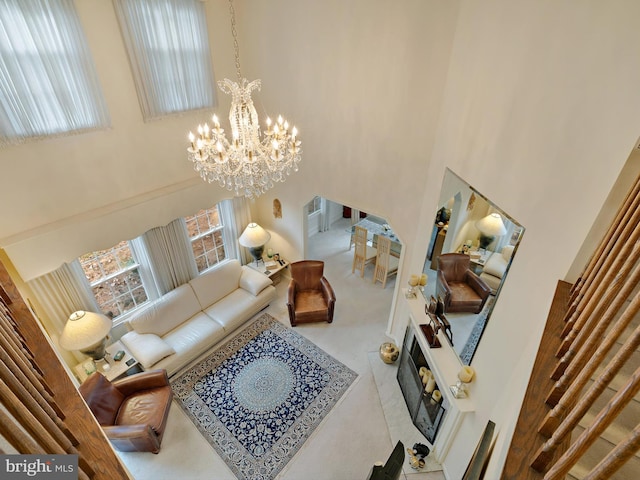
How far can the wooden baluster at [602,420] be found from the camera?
0.77 metres

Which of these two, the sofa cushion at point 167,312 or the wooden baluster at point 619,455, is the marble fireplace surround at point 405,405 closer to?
the wooden baluster at point 619,455

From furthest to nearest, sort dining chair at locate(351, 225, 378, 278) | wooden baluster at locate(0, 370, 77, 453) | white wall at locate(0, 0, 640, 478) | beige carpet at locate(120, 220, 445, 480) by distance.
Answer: dining chair at locate(351, 225, 378, 278)
beige carpet at locate(120, 220, 445, 480)
white wall at locate(0, 0, 640, 478)
wooden baluster at locate(0, 370, 77, 453)

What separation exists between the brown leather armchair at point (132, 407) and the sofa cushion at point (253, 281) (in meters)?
2.16

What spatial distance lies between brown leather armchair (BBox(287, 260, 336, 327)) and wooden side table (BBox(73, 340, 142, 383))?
2606 mm

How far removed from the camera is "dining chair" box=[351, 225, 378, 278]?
7.18 m

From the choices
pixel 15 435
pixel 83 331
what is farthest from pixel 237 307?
pixel 15 435

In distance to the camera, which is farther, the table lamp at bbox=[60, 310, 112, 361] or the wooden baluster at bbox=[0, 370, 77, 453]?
the table lamp at bbox=[60, 310, 112, 361]

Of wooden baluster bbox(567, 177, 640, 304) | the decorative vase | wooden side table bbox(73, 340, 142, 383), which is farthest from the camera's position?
the decorative vase

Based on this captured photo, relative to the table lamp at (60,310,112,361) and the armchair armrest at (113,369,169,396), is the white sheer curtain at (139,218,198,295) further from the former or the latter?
the armchair armrest at (113,369,169,396)

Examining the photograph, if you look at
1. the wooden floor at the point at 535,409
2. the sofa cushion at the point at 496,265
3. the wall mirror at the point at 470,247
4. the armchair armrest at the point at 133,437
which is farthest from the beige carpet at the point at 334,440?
the wooden floor at the point at 535,409

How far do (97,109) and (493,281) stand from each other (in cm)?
500

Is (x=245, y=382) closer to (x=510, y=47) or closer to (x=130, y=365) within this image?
(x=130, y=365)

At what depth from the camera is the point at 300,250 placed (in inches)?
264

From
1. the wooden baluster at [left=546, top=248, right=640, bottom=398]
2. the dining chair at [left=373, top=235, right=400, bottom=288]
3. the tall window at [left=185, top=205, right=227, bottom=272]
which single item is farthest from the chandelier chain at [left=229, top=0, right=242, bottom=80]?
the wooden baluster at [left=546, top=248, right=640, bottom=398]
